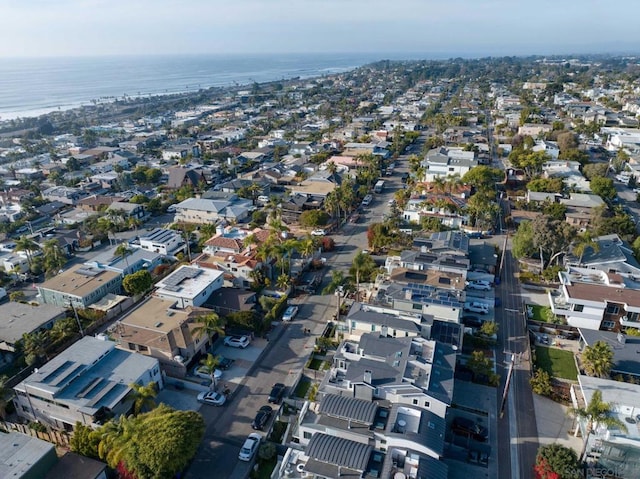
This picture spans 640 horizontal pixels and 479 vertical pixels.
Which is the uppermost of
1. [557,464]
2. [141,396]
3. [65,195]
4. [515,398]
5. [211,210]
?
[141,396]

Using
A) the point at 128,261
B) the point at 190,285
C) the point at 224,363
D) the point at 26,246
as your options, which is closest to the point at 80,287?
the point at 128,261

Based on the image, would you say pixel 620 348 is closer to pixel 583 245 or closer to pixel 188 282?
pixel 583 245

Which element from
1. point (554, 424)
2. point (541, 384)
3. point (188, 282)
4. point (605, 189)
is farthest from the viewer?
point (605, 189)

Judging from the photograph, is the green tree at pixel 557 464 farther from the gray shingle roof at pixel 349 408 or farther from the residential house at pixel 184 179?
the residential house at pixel 184 179

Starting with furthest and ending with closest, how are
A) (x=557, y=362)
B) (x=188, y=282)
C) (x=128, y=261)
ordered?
(x=128, y=261) < (x=188, y=282) < (x=557, y=362)

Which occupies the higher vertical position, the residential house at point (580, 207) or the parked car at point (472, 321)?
the residential house at point (580, 207)

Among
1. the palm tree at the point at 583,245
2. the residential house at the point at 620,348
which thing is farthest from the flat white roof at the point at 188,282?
the palm tree at the point at 583,245
